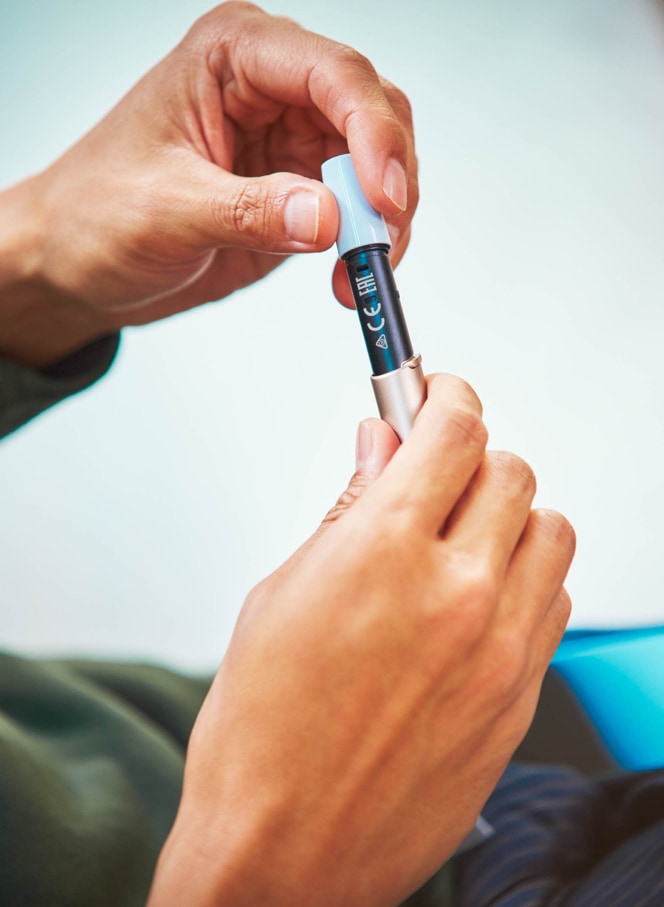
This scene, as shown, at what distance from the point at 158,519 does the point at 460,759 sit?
2.02 feet

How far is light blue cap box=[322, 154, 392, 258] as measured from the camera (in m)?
0.44

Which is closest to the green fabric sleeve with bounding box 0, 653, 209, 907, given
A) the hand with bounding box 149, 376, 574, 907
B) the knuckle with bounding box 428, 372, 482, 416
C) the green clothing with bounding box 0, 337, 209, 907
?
the green clothing with bounding box 0, 337, 209, 907

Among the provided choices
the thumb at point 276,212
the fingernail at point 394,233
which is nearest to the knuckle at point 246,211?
the thumb at point 276,212

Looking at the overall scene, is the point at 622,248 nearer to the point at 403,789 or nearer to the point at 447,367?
the point at 447,367

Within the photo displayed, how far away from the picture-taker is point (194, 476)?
2.94 ft

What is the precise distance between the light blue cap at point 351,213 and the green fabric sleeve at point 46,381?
1.07ft

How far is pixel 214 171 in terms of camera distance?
487mm

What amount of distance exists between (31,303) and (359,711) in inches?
18.9

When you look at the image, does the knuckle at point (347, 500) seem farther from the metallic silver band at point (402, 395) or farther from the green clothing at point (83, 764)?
the green clothing at point (83, 764)

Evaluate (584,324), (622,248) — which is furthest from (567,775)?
(622,248)

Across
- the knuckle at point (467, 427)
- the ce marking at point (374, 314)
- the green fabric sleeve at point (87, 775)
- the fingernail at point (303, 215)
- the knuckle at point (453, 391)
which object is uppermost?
the fingernail at point (303, 215)

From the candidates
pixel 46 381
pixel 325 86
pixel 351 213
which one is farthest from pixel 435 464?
pixel 46 381

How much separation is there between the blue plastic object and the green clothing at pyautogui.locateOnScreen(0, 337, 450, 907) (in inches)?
5.7

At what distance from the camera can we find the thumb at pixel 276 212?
1.41ft
